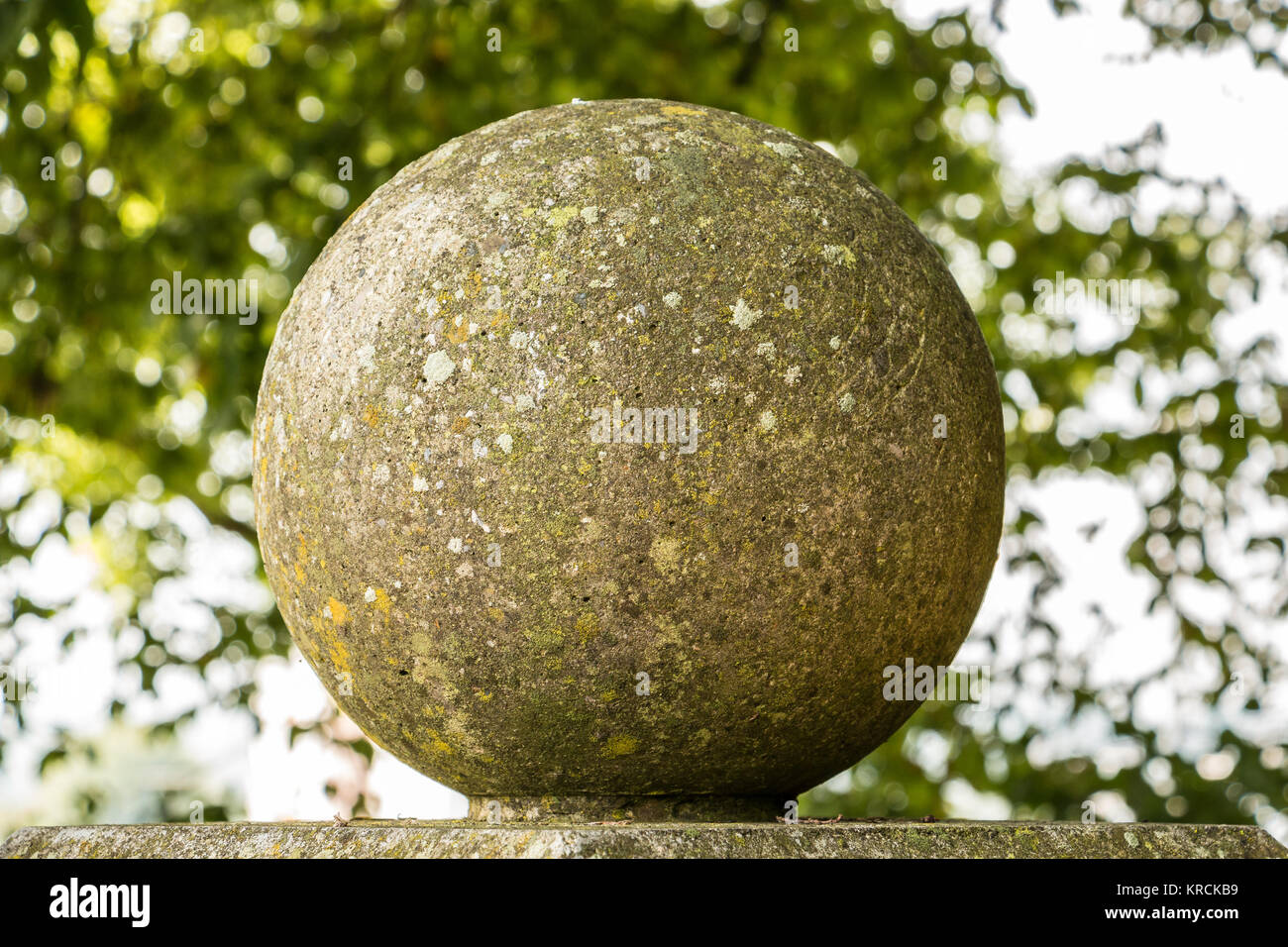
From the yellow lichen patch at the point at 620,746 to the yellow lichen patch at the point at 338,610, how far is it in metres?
0.72

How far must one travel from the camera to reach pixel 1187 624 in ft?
20.6

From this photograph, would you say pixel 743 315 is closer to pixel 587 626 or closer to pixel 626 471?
pixel 626 471

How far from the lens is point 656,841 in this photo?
8.46 feet

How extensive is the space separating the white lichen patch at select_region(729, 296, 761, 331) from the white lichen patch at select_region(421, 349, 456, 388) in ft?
2.19

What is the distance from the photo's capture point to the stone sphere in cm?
288

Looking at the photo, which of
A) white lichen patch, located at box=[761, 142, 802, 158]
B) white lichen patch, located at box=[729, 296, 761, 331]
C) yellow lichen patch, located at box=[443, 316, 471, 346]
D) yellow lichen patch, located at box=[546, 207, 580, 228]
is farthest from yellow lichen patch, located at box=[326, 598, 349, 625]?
white lichen patch, located at box=[761, 142, 802, 158]

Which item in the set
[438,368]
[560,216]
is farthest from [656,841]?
[560,216]

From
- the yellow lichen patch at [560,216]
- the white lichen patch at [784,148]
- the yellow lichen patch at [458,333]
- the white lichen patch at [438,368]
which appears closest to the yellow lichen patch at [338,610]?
the white lichen patch at [438,368]

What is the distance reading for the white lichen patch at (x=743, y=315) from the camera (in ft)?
9.65

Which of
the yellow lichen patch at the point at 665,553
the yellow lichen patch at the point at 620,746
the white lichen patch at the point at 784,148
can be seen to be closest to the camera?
the yellow lichen patch at the point at 665,553

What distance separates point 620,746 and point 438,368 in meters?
1.00

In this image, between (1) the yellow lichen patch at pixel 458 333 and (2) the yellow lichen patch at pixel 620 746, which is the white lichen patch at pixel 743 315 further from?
(2) the yellow lichen patch at pixel 620 746
